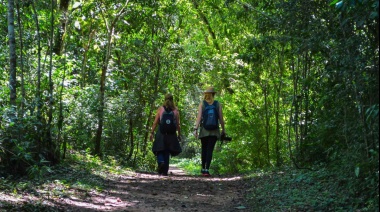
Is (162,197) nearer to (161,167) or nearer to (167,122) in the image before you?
(167,122)

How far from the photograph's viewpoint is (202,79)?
21312 mm

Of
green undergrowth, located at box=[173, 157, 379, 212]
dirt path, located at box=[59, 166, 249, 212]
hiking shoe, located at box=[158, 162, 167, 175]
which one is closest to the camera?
green undergrowth, located at box=[173, 157, 379, 212]

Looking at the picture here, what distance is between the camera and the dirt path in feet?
21.7

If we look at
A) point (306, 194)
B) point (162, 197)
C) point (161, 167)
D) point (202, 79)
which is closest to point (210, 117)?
point (161, 167)

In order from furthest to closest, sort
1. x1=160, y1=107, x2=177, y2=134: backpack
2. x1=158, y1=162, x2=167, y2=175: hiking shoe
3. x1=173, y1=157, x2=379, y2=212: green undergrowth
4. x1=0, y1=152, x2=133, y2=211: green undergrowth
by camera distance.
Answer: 1. x1=158, y1=162, x2=167, y2=175: hiking shoe
2. x1=160, y1=107, x2=177, y2=134: backpack
3. x1=0, y1=152, x2=133, y2=211: green undergrowth
4. x1=173, y1=157, x2=379, y2=212: green undergrowth

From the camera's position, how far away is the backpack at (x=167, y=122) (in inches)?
446

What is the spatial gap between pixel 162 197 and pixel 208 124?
149 inches

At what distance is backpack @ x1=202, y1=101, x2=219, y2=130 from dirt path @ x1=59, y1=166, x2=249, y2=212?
5.66 ft

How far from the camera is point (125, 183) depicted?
929cm

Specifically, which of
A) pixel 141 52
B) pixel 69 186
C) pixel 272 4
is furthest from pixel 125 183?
pixel 141 52

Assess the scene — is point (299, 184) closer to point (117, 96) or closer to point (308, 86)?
point (308, 86)

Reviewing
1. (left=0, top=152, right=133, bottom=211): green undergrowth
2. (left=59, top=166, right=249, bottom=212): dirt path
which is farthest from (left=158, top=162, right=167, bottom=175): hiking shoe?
(left=59, top=166, right=249, bottom=212): dirt path

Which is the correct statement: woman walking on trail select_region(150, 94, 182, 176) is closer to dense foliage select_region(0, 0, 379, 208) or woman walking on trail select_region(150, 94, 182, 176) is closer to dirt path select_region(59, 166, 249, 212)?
dirt path select_region(59, 166, 249, 212)

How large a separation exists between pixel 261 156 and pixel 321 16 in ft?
32.6
